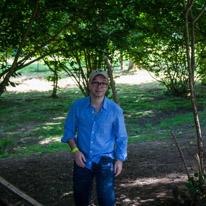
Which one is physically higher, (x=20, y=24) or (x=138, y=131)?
(x=20, y=24)

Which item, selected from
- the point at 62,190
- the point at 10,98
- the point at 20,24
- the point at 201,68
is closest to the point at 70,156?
the point at 62,190

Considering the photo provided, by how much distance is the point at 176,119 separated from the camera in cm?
1130

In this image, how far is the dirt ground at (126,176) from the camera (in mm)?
4270

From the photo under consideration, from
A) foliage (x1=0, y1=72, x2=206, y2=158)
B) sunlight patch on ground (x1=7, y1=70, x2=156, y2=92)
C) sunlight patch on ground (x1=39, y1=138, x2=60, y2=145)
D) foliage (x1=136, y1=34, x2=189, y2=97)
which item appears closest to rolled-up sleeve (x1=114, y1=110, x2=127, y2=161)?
foliage (x1=0, y1=72, x2=206, y2=158)

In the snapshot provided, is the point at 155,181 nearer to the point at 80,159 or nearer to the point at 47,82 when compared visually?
the point at 80,159

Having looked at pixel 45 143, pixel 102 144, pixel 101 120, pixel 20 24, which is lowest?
pixel 45 143

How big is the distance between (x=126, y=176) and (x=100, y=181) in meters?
2.45

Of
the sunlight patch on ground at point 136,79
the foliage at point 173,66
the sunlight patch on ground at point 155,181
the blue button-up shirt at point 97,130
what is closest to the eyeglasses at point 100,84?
the blue button-up shirt at point 97,130

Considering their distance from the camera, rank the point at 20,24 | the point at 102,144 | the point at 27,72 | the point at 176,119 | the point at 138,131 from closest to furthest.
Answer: the point at 102,144 < the point at 20,24 < the point at 138,131 < the point at 176,119 < the point at 27,72

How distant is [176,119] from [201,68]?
4.96 meters

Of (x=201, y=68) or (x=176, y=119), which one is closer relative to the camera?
(x=176, y=119)

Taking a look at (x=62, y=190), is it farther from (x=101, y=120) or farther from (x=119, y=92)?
(x=119, y=92)

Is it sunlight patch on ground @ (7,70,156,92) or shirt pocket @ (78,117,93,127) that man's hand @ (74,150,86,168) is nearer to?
shirt pocket @ (78,117,93,127)

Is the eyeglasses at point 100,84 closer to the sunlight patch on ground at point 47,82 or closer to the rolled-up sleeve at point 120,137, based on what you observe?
the rolled-up sleeve at point 120,137
